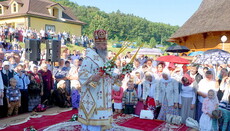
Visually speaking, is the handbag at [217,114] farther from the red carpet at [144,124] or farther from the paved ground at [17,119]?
Result: the paved ground at [17,119]

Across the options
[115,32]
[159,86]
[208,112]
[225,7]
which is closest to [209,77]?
[208,112]

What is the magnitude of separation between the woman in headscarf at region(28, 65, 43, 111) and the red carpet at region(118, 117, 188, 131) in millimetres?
3373

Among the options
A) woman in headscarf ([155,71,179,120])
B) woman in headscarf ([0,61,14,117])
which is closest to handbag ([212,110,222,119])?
woman in headscarf ([155,71,179,120])

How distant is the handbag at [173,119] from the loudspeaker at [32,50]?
6009mm

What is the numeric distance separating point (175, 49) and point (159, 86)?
186 inches

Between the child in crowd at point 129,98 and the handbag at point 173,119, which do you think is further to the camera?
the child in crowd at point 129,98

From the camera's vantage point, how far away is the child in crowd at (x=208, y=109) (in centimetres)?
589

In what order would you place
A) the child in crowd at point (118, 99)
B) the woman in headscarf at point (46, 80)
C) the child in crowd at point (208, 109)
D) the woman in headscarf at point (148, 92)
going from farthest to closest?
the woman in headscarf at point (46, 80) → the child in crowd at point (118, 99) → the woman in headscarf at point (148, 92) → the child in crowd at point (208, 109)

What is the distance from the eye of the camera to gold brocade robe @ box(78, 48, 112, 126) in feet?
12.2

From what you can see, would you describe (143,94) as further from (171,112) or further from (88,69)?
(88,69)

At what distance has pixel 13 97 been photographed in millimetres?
7008

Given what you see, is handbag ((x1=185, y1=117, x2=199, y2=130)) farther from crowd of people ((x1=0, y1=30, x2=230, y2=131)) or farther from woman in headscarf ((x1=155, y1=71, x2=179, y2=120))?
woman in headscarf ((x1=155, y1=71, x2=179, y2=120))

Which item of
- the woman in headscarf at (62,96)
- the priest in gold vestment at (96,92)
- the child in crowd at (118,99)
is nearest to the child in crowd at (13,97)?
the woman in headscarf at (62,96)

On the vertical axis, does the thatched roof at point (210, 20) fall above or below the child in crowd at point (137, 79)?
above
